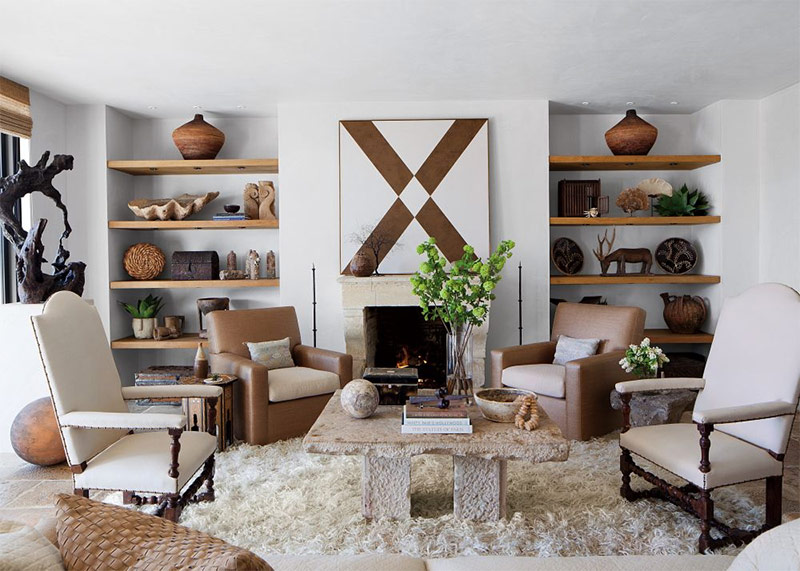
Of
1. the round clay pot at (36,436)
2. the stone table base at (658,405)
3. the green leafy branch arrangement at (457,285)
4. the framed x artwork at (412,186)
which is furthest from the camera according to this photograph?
the framed x artwork at (412,186)

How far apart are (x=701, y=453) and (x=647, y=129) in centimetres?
376

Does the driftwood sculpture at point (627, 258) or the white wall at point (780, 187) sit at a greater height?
the white wall at point (780, 187)

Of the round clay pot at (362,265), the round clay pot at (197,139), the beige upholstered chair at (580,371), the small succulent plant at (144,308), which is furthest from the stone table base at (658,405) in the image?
the small succulent plant at (144,308)

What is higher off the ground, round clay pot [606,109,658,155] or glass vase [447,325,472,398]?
round clay pot [606,109,658,155]

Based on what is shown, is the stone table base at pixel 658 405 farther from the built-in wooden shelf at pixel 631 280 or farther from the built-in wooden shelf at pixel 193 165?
the built-in wooden shelf at pixel 193 165

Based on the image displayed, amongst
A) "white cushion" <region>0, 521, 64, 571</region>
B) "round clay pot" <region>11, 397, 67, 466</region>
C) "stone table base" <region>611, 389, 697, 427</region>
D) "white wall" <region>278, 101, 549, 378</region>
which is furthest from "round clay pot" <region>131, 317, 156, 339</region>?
"white cushion" <region>0, 521, 64, 571</region>

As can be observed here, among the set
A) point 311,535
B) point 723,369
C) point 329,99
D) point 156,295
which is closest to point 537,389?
point 723,369

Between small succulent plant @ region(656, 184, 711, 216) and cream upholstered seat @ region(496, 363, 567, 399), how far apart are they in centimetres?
216

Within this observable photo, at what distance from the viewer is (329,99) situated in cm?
534

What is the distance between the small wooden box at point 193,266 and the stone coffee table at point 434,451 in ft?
10.3

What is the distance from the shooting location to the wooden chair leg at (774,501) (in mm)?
2598

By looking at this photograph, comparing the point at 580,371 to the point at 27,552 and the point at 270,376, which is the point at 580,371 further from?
the point at 27,552

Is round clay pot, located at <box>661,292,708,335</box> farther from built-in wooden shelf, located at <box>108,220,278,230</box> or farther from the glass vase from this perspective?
built-in wooden shelf, located at <box>108,220,278,230</box>

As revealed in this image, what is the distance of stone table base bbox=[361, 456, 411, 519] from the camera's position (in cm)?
281
